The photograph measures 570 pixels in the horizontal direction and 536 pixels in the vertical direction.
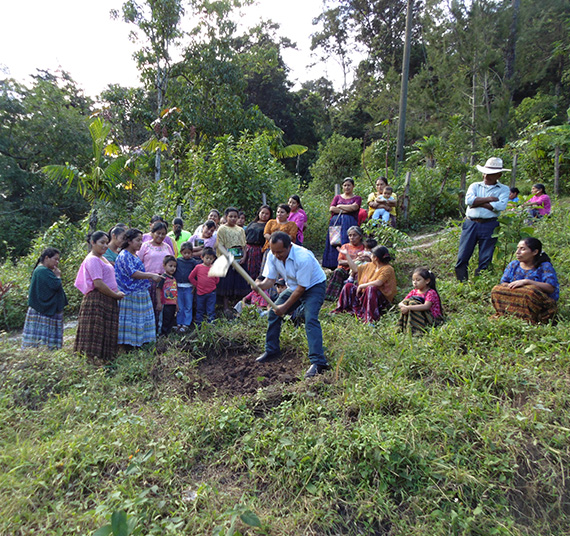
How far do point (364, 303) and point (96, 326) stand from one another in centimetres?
343

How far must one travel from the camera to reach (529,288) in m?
4.37

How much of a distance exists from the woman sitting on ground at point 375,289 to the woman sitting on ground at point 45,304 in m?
3.91

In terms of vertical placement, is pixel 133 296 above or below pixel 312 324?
above

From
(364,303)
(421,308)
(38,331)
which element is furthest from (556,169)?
(38,331)

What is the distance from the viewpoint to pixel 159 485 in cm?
262

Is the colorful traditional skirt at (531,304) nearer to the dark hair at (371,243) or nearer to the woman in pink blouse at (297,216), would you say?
the dark hair at (371,243)

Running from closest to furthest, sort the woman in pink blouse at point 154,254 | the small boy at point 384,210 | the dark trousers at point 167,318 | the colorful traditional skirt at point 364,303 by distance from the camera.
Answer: the colorful traditional skirt at point 364,303
the woman in pink blouse at point 154,254
the dark trousers at point 167,318
the small boy at point 384,210

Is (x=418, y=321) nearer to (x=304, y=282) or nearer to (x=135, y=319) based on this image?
(x=304, y=282)

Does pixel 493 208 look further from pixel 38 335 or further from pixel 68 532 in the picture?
pixel 38 335

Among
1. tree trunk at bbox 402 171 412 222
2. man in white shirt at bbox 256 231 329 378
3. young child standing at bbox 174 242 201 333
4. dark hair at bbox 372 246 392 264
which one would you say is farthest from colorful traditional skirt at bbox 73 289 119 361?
tree trunk at bbox 402 171 412 222

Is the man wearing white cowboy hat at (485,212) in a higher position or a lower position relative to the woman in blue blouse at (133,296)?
higher

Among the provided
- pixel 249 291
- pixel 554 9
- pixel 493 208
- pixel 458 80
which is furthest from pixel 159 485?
pixel 554 9

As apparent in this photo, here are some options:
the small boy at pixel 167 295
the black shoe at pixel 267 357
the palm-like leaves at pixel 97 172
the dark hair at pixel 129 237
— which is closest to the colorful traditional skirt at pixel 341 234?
the small boy at pixel 167 295

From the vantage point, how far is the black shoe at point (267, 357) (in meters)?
4.45
